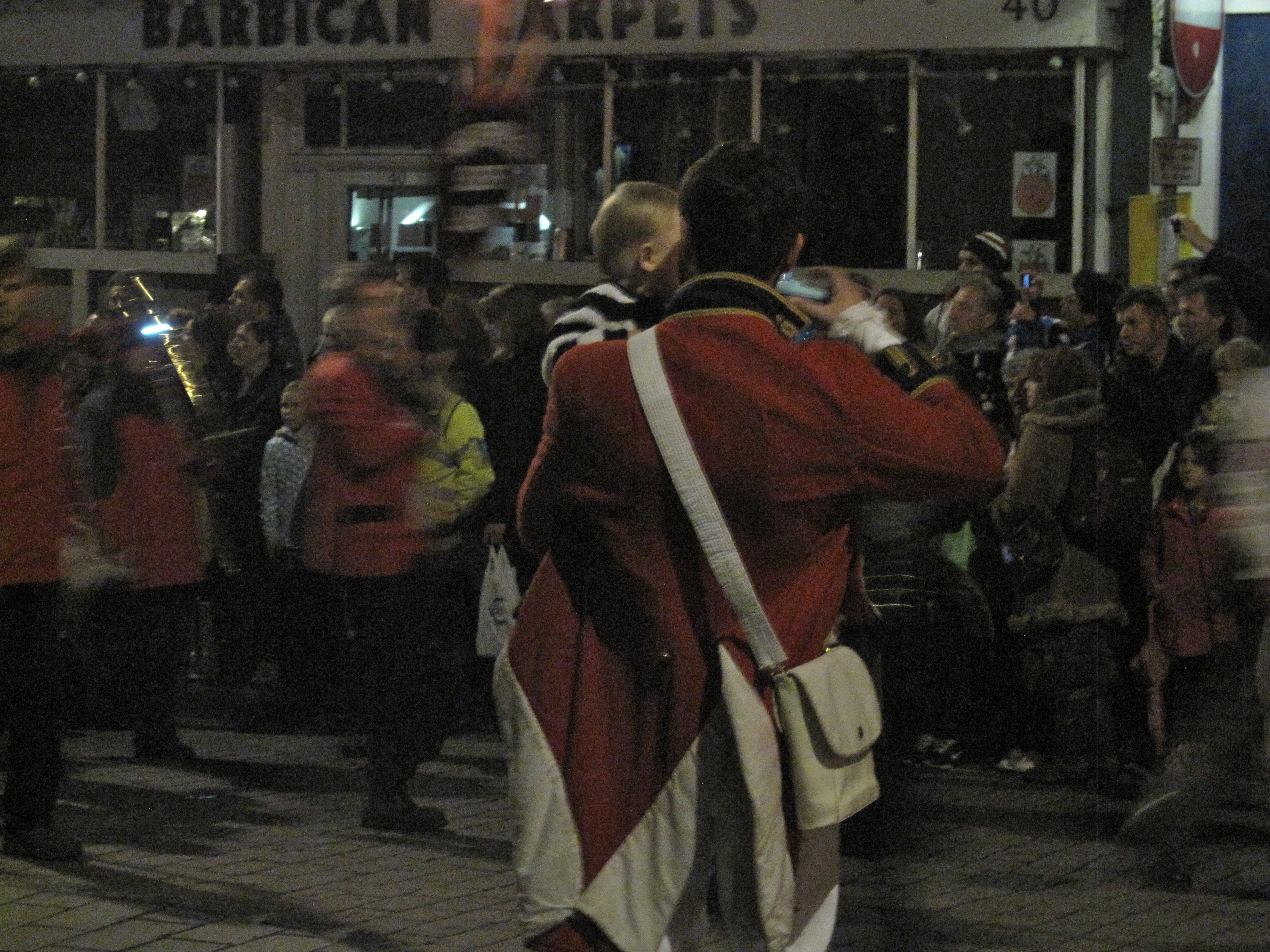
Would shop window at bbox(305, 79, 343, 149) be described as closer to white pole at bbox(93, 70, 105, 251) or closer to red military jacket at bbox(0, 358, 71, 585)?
white pole at bbox(93, 70, 105, 251)

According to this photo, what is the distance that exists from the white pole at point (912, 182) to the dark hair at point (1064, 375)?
5.57m

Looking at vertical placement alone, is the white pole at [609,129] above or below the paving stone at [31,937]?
above

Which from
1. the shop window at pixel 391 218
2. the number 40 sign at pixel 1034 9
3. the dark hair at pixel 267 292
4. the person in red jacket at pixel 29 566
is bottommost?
the person in red jacket at pixel 29 566

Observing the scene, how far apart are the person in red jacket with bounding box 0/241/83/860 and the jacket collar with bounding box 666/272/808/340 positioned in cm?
378

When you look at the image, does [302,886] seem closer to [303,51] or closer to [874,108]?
[874,108]

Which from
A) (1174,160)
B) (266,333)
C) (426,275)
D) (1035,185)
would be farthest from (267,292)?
(1035,185)

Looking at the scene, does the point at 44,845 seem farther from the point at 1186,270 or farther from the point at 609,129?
the point at 609,129

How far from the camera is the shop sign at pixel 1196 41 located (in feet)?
35.2

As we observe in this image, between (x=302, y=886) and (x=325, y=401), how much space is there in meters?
1.62

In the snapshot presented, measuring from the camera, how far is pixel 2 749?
27.1ft

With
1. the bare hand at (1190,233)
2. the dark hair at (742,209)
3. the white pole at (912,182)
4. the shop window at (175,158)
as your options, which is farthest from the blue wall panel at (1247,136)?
the dark hair at (742,209)

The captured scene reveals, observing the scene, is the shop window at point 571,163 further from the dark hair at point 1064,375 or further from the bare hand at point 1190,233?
the dark hair at point 1064,375

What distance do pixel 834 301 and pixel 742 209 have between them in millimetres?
270

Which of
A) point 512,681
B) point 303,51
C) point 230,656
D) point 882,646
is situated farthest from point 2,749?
point 303,51
